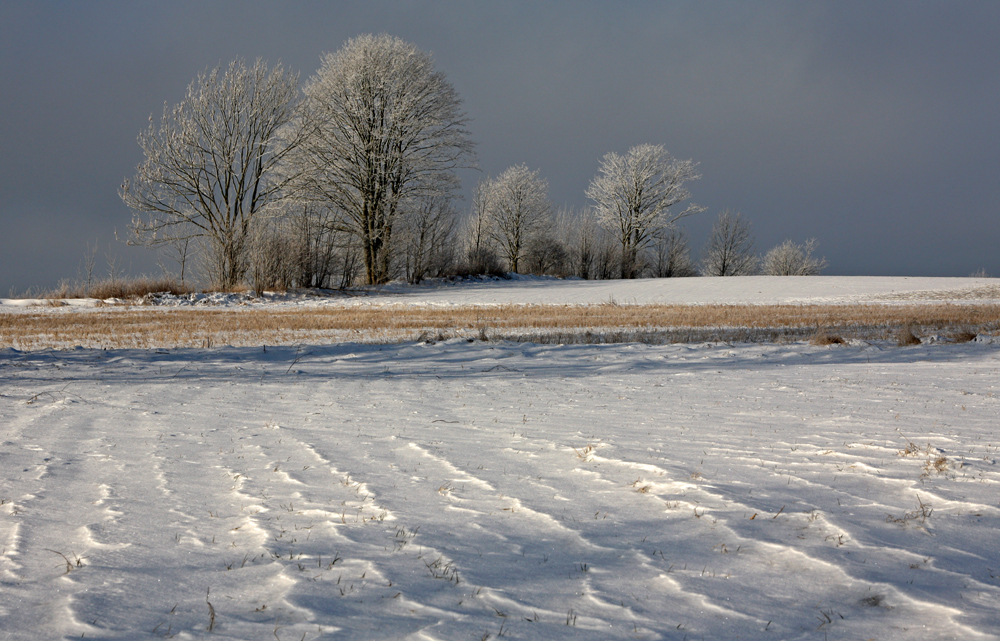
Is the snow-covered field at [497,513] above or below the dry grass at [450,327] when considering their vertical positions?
below

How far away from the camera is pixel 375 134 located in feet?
99.6

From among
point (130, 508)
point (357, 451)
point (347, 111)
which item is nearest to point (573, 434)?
point (357, 451)

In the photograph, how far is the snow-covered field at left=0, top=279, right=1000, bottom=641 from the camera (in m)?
2.09

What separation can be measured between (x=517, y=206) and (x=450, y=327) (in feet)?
126

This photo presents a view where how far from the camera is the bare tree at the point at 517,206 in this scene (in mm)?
49562

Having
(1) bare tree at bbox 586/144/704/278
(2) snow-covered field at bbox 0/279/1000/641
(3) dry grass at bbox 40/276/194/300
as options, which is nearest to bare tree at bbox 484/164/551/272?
(1) bare tree at bbox 586/144/704/278

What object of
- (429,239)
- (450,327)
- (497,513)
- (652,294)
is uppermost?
(429,239)

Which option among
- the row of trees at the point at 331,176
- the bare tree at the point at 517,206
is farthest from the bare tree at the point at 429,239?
the bare tree at the point at 517,206

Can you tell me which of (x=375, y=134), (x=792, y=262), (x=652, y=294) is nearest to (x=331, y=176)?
(x=375, y=134)

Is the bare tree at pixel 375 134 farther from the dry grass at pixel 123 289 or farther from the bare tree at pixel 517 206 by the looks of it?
the bare tree at pixel 517 206

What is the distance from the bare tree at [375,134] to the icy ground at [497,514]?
2592cm

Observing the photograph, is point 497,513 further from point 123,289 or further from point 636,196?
point 636,196

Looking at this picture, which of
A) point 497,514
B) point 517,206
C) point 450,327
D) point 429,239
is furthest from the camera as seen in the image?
point 517,206

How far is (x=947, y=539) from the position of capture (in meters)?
2.64
